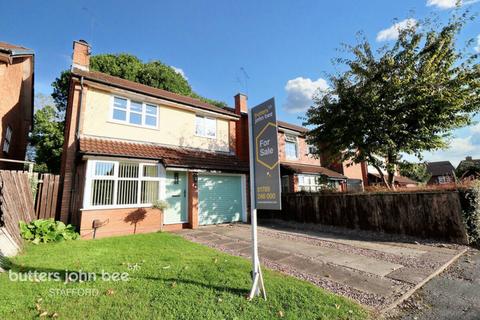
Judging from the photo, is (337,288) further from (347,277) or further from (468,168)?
(468,168)

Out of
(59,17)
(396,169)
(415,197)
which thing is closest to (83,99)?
(59,17)

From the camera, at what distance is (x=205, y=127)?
1493 centimetres

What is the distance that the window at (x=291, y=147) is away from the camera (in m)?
20.2

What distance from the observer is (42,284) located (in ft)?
14.0

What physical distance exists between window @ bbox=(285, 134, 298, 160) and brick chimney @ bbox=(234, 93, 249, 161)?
465 cm

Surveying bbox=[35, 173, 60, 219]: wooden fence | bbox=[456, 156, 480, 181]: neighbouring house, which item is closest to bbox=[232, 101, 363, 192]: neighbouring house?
bbox=[35, 173, 60, 219]: wooden fence

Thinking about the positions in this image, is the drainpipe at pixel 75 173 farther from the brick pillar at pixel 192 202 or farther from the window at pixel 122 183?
the brick pillar at pixel 192 202

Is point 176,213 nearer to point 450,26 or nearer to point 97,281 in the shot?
point 97,281

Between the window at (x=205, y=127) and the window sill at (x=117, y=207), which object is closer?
the window sill at (x=117, y=207)

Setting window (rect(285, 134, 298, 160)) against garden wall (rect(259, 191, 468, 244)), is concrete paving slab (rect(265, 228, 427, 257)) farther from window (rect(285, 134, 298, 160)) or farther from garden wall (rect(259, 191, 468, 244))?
window (rect(285, 134, 298, 160))

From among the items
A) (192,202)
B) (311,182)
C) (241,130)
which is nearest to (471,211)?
(192,202)

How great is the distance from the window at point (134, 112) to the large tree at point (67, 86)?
529 inches

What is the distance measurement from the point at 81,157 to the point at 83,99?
2841 millimetres

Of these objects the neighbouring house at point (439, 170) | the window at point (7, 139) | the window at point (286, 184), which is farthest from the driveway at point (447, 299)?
the neighbouring house at point (439, 170)
